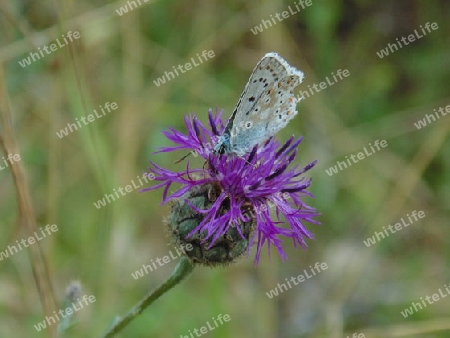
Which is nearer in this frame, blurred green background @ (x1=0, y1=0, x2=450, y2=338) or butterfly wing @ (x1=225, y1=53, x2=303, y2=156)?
butterfly wing @ (x1=225, y1=53, x2=303, y2=156)

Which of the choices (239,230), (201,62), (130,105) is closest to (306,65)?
(201,62)

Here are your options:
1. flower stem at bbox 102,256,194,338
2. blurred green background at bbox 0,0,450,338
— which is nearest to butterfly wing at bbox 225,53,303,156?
flower stem at bbox 102,256,194,338

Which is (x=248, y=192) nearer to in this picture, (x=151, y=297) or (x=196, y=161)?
(x=151, y=297)

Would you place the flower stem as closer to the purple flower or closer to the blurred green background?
the purple flower

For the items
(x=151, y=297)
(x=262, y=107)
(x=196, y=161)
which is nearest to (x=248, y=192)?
(x=262, y=107)

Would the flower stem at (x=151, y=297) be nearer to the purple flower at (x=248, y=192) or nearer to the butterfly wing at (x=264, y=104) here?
the purple flower at (x=248, y=192)

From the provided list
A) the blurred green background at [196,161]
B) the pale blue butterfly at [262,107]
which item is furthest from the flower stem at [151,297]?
the blurred green background at [196,161]
